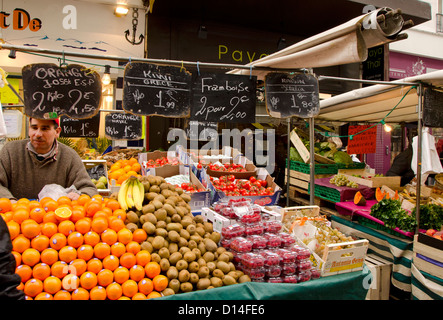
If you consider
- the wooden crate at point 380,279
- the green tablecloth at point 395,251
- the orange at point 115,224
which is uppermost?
the orange at point 115,224

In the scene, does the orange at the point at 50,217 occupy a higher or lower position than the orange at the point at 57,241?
higher

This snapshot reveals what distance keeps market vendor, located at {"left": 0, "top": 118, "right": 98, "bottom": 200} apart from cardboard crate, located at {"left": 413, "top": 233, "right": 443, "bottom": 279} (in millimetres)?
3961

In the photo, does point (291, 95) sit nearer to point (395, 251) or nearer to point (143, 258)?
Answer: point (143, 258)

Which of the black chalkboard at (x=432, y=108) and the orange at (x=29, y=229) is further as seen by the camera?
the black chalkboard at (x=432, y=108)

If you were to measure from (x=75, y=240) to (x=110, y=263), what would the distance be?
31cm

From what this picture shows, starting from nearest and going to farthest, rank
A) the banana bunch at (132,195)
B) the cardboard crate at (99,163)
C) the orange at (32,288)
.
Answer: the orange at (32,288) → the banana bunch at (132,195) → the cardboard crate at (99,163)

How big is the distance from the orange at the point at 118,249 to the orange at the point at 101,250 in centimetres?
4

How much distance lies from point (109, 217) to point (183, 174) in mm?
2504

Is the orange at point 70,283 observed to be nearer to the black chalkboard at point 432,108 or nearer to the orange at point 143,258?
the orange at point 143,258

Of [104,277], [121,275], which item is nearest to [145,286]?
[121,275]

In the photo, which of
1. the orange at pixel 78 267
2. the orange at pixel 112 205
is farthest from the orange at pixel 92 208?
the orange at pixel 78 267

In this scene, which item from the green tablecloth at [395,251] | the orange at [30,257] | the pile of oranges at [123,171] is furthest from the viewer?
the pile of oranges at [123,171]

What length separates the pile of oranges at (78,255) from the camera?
203 cm

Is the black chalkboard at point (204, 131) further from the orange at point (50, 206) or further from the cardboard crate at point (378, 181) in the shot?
the orange at point (50, 206)
